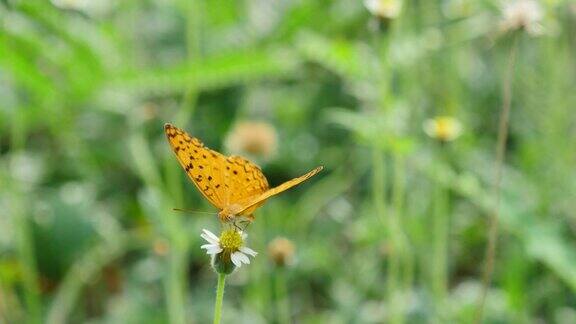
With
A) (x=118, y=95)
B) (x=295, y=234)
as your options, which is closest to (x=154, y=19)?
(x=118, y=95)

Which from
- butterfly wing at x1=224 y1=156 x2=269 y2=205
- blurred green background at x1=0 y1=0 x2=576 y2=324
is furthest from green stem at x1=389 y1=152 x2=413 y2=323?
butterfly wing at x1=224 y1=156 x2=269 y2=205

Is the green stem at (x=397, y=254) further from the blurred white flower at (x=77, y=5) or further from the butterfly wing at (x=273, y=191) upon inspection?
the blurred white flower at (x=77, y=5)

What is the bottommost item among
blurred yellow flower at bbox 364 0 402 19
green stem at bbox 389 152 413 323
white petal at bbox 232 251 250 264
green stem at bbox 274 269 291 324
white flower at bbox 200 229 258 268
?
green stem at bbox 274 269 291 324

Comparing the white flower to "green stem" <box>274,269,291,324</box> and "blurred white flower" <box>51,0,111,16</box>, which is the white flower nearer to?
"green stem" <box>274,269,291,324</box>

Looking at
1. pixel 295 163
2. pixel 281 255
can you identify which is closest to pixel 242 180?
pixel 281 255

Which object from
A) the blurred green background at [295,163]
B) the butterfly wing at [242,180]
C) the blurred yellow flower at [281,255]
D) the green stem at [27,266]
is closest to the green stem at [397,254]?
the blurred green background at [295,163]

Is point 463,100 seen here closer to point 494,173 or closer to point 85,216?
point 494,173

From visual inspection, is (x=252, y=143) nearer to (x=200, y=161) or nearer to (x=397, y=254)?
(x=397, y=254)
